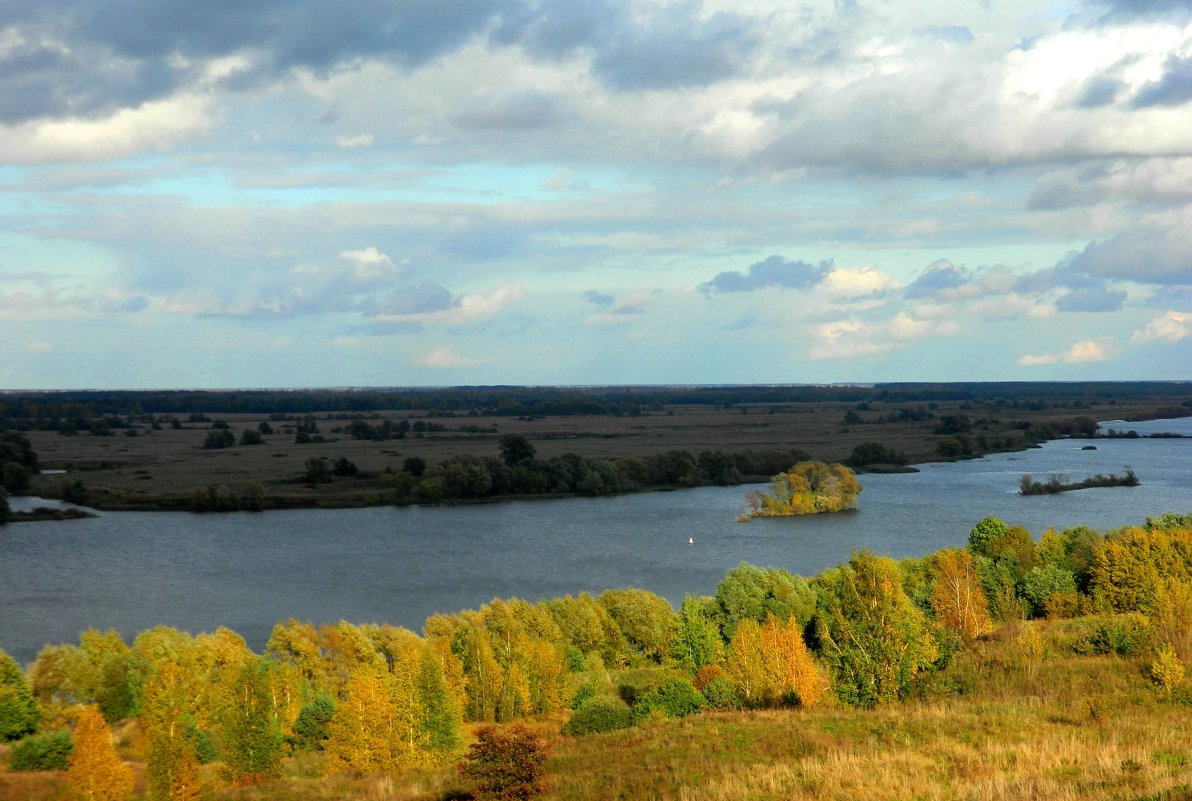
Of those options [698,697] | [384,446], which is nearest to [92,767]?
[698,697]

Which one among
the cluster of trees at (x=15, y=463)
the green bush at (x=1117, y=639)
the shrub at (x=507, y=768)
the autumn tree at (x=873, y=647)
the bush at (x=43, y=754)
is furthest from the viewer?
the cluster of trees at (x=15, y=463)

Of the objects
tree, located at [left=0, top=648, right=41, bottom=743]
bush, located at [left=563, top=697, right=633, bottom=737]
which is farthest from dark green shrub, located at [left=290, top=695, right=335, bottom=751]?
tree, located at [left=0, top=648, right=41, bottom=743]

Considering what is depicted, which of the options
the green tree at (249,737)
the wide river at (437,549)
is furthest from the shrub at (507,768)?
the wide river at (437,549)

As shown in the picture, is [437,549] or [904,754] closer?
[904,754]

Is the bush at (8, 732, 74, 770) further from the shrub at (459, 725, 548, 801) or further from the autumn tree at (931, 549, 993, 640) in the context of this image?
the autumn tree at (931, 549, 993, 640)

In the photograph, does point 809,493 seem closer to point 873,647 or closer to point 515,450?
point 515,450

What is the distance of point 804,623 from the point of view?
36.1 metres

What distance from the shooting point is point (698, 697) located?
23078 millimetres

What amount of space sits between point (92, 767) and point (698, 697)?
40.8 ft

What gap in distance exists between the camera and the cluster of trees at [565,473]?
259 feet

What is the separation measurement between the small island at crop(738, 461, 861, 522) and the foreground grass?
47.5 m

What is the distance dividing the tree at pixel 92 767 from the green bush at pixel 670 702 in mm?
10373

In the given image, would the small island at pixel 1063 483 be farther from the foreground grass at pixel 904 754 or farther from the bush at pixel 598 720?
the bush at pixel 598 720

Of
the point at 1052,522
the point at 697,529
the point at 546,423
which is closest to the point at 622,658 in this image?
the point at 697,529
